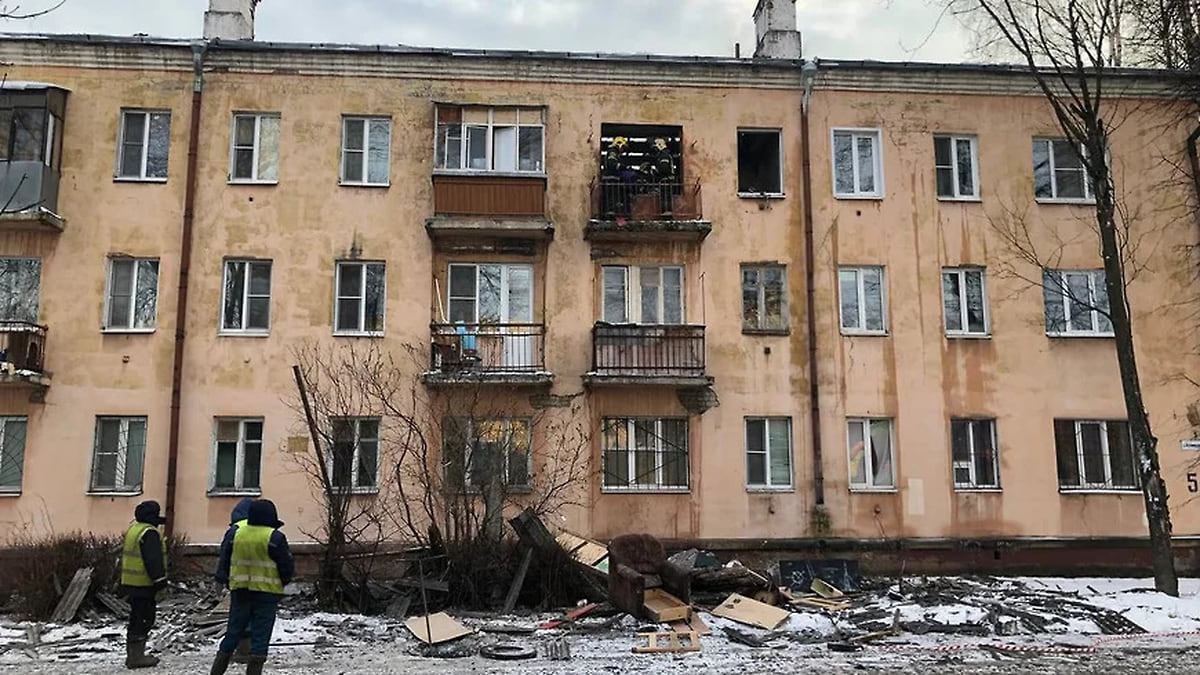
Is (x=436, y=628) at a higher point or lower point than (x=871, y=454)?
lower

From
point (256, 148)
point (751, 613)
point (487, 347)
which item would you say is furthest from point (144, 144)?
point (751, 613)

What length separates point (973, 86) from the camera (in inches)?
771

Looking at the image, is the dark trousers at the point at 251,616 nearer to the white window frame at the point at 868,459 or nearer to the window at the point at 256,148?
the window at the point at 256,148

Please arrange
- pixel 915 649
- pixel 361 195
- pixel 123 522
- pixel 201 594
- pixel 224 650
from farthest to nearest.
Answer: pixel 361 195, pixel 123 522, pixel 201 594, pixel 915 649, pixel 224 650

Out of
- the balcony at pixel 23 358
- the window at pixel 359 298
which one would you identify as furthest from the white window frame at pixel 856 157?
the balcony at pixel 23 358

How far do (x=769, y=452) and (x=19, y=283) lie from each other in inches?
577

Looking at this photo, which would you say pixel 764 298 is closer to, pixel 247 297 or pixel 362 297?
pixel 362 297

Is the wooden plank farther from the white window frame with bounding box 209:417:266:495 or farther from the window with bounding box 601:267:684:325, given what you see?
the window with bounding box 601:267:684:325

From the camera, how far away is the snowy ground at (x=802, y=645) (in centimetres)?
1111

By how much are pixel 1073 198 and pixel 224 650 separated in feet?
58.5

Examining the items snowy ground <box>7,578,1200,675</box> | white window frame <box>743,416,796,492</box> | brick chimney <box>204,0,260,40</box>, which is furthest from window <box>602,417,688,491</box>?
brick chimney <box>204,0,260,40</box>

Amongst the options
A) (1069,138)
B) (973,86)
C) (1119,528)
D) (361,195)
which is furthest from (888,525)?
(361,195)

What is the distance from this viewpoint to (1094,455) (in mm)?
18641

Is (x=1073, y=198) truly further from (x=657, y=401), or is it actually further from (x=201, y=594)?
(x=201, y=594)
